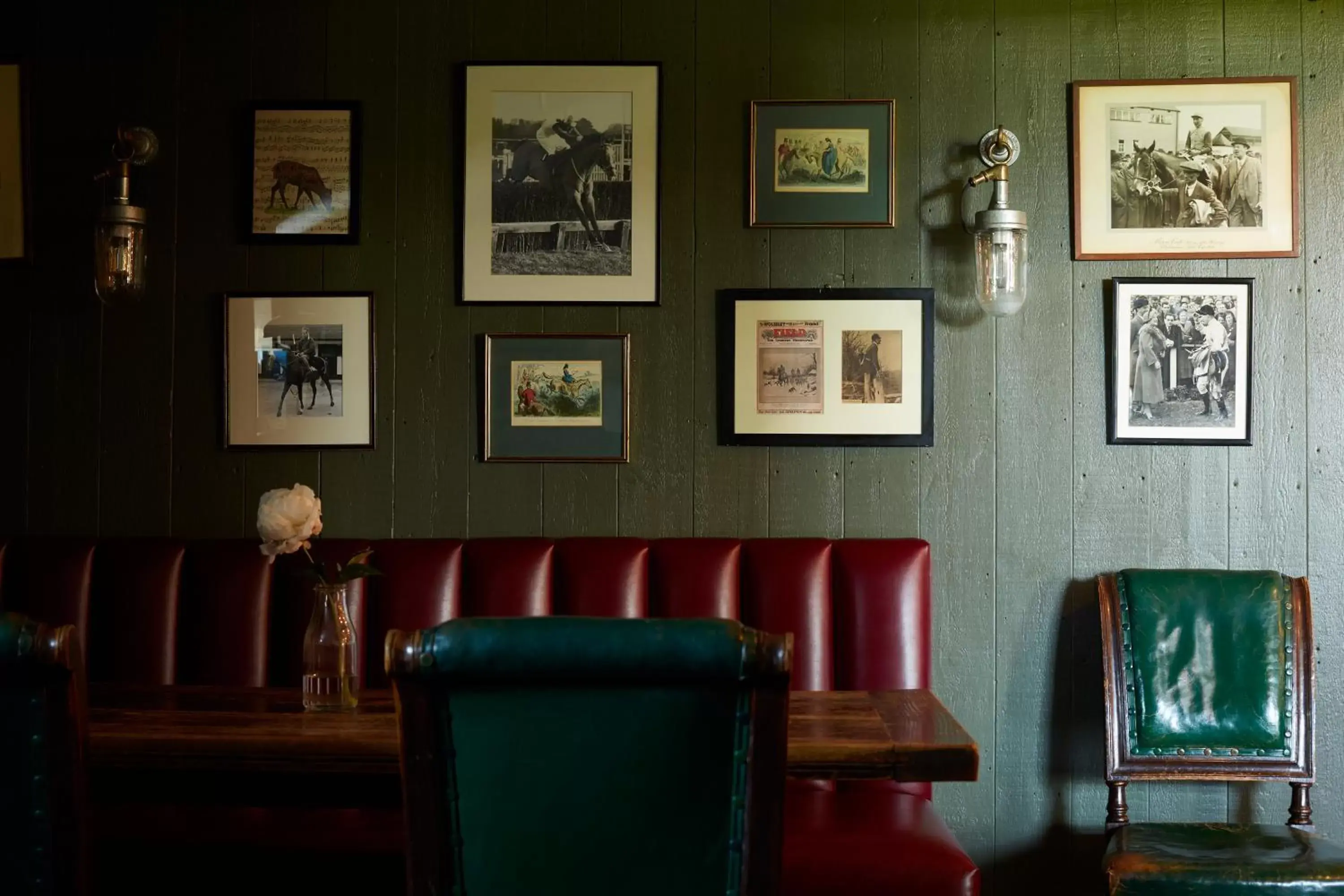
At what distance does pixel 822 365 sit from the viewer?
2943mm

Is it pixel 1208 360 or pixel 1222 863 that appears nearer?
pixel 1222 863

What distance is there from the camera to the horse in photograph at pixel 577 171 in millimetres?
2967

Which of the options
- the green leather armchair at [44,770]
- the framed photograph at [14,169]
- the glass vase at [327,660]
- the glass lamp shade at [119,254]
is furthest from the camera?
the framed photograph at [14,169]

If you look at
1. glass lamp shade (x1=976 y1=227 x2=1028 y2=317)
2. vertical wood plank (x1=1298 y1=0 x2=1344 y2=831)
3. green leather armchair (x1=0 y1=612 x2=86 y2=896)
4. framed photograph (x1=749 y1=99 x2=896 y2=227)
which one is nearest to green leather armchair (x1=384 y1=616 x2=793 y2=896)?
green leather armchair (x1=0 y1=612 x2=86 y2=896)

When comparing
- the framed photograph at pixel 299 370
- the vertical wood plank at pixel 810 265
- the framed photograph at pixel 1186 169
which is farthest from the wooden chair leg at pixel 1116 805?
the framed photograph at pixel 299 370

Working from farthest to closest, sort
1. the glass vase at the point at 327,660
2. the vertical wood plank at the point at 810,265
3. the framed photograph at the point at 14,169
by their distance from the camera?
the framed photograph at the point at 14,169 < the vertical wood plank at the point at 810,265 < the glass vase at the point at 327,660

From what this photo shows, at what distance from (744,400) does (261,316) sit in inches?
52.0

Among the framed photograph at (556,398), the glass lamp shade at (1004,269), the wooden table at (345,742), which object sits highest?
the glass lamp shade at (1004,269)

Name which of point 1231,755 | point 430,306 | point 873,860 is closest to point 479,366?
point 430,306

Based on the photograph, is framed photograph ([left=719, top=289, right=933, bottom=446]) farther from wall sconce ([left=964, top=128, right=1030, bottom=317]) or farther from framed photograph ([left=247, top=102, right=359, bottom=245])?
framed photograph ([left=247, top=102, right=359, bottom=245])

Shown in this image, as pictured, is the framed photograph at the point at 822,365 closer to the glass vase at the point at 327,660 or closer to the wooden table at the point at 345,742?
the wooden table at the point at 345,742

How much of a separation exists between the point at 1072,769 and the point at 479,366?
189 centimetres

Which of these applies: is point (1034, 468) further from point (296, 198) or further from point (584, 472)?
point (296, 198)

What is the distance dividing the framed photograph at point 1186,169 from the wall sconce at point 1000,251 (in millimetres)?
222
